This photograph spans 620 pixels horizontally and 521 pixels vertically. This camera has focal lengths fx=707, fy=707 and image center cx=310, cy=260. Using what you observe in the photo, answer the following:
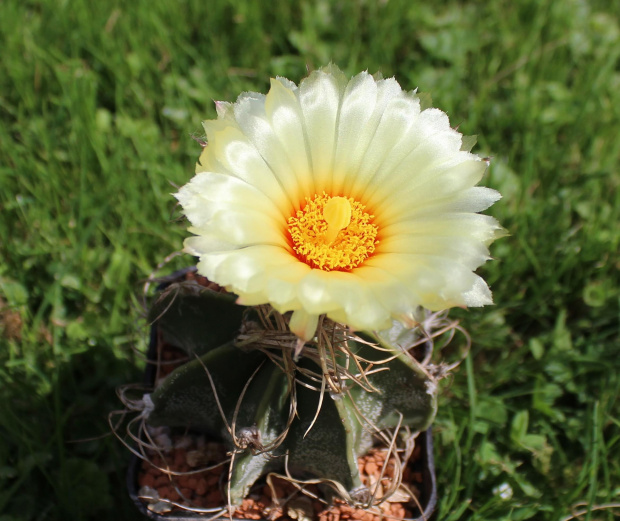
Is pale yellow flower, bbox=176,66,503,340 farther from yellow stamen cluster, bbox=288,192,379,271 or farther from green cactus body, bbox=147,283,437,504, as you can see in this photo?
green cactus body, bbox=147,283,437,504

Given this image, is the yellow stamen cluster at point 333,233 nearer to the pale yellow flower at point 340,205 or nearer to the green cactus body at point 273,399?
the pale yellow flower at point 340,205

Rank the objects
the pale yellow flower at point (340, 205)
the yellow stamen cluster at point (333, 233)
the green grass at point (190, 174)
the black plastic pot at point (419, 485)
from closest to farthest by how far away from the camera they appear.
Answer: the pale yellow flower at point (340, 205)
the yellow stamen cluster at point (333, 233)
the black plastic pot at point (419, 485)
the green grass at point (190, 174)

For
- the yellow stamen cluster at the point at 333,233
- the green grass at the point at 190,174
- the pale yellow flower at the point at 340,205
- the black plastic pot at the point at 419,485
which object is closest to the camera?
the pale yellow flower at the point at 340,205

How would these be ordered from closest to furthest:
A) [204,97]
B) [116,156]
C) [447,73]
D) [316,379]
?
[316,379] < [116,156] < [204,97] < [447,73]

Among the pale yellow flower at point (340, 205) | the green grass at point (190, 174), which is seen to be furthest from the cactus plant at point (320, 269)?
the green grass at point (190, 174)

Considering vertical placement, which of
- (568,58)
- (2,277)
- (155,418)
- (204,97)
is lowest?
(155,418)

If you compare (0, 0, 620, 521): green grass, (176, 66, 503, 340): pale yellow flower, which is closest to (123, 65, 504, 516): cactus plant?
(176, 66, 503, 340): pale yellow flower

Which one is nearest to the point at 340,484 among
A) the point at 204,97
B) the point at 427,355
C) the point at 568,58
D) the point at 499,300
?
the point at 427,355

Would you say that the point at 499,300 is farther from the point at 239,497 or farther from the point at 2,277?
the point at 2,277
